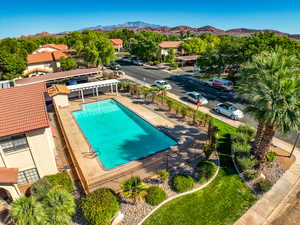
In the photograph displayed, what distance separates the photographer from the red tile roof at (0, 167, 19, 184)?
38.2ft

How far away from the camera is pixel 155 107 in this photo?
28594 mm

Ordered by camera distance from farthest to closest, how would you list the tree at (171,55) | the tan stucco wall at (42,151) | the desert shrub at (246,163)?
the tree at (171,55) < the desert shrub at (246,163) < the tan stucco wall at (42,151)

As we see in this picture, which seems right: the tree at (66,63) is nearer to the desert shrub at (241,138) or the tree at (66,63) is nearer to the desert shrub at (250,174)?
the desert shrub at (241,138)

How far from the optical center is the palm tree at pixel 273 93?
1216cm

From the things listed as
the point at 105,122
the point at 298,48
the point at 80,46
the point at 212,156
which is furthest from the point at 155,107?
the point at 80,46

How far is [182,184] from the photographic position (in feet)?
44.8

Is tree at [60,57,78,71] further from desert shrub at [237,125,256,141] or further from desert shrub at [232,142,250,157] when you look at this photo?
desert shrub at [232,142,250,157]

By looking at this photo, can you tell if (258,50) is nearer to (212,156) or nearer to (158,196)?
(212,156)

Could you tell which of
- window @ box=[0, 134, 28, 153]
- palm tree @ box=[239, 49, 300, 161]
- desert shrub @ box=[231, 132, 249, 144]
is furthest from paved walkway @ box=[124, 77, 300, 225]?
window @ box=[0, 134, 28, 153]

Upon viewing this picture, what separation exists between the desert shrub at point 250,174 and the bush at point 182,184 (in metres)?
4.58

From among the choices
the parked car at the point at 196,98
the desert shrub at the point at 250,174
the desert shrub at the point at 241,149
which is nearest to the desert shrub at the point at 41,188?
the desert shrub at the point at 250,174

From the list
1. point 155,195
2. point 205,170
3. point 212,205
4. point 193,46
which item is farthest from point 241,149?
point 193,46

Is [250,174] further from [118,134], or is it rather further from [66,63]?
[66,63]

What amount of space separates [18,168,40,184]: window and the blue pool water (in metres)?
5.48
